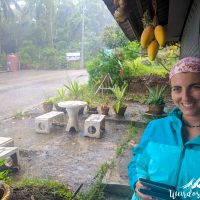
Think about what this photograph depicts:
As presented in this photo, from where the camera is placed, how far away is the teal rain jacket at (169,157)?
4.78ft

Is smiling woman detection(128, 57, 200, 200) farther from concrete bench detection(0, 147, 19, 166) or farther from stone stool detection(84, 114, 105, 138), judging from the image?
stone stool detection(84, 114, 105, 138)

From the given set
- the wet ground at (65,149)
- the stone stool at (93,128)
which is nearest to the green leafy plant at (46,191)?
the wet ground at (65,149)

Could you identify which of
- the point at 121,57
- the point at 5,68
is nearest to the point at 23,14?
the point at 5,68

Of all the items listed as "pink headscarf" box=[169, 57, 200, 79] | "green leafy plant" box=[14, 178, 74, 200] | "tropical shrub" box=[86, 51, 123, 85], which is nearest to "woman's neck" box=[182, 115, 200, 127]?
"pink headscarf" box=[169, 57, 200, 79]

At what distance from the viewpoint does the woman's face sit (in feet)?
5.06

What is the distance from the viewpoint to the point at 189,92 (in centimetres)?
155

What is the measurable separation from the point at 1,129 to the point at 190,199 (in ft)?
22.7

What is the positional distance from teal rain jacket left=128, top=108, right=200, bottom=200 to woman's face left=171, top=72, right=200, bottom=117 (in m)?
0.11

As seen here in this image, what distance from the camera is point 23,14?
3666 centimetres

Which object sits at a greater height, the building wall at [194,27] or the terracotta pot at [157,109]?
the building wall at [194,27]

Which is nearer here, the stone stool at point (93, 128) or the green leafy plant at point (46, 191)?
the green leafy plant at point (46, 191)

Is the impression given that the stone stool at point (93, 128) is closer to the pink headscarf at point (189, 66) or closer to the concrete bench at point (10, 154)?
the concrete bench at point (10, 154)

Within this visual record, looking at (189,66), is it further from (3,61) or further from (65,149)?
(3,61)

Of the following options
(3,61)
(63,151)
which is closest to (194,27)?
(63,151)
